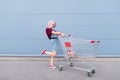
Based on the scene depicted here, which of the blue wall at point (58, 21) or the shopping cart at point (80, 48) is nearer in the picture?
the shopping cart at point (80, 48)

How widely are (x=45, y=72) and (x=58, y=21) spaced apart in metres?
1.80

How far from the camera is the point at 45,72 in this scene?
742 centimetres

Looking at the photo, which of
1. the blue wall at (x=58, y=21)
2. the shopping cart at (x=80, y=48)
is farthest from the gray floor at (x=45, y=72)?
the blue wall at (x=58, y=21)

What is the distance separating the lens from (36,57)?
8.71m

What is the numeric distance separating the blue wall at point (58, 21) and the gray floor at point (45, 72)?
564mm

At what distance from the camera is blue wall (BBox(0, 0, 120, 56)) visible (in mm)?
8422

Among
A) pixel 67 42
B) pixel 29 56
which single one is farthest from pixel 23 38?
pixel 67 42

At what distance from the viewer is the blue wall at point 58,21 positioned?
8.42m

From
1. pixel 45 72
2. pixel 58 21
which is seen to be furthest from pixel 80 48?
pixel 58 21

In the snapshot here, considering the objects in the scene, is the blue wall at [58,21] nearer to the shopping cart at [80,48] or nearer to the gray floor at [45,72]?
the gray floor at [45,72]

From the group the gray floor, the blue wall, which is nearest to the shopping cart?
the gray floor

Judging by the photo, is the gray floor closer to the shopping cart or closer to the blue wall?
the shopping cart

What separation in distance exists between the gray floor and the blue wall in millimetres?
564

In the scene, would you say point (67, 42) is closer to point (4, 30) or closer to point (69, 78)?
point (69, 78)
